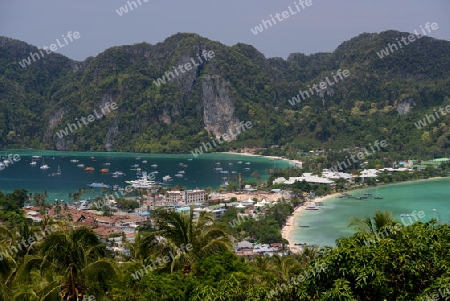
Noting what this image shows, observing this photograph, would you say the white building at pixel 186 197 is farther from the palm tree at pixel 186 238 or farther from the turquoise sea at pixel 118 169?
the palm tree at pixel 186 238

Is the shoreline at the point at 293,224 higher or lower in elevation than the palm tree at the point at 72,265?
lower

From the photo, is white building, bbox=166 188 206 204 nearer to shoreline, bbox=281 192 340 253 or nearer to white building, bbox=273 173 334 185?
shoreline, bbox=281 192 340 253

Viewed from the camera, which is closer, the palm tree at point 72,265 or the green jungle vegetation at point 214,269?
the green jungle vegetation at point 214,269

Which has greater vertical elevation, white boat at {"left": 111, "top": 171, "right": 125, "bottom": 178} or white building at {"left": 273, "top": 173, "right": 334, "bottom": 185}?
white boat at {"left": 111, "top": 171, "right": 125, "bottom": 178}

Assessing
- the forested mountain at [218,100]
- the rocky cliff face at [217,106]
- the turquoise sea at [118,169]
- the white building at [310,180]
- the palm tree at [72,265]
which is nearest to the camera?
the palm tree at [72,265]

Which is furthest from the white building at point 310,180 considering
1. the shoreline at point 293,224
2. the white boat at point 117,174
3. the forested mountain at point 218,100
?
the forested mountain at point 218,100

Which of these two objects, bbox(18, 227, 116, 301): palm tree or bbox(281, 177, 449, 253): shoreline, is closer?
bbox(18, 227, 116, 301): palm tree

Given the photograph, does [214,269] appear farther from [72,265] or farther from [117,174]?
[117,174]

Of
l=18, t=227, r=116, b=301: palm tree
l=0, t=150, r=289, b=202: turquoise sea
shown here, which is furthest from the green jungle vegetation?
l=0, t=150, r=289, b=202: turquoise sea

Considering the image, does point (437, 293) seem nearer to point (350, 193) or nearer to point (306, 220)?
point (306, 220)
